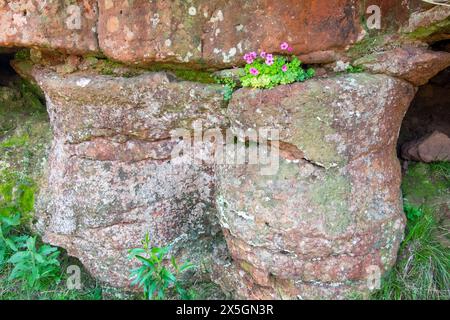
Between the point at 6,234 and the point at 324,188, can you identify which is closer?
the point at 324,188

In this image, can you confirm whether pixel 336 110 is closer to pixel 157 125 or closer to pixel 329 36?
pixel 329 36

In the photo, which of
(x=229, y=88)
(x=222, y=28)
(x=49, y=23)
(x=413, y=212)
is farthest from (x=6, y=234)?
(x=413, y=212)

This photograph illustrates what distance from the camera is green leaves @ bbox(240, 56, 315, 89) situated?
2691 millimetres

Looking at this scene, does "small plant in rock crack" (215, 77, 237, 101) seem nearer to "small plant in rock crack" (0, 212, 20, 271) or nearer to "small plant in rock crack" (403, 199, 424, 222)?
"small plant in rock crack" (403, 199, 424, 222)

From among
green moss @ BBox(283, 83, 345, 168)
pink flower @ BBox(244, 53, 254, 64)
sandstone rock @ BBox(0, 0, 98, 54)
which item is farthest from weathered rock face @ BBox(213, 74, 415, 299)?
sandstone rock @ BBox(0, 0, 98, 54)

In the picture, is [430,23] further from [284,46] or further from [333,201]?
[333,201]

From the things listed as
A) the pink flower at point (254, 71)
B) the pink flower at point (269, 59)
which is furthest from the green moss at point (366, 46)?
the pink flower at point (254, 71)

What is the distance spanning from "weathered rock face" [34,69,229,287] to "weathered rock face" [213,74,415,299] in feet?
1.65

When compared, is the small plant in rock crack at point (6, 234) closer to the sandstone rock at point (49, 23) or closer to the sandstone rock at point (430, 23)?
the sandstone rock at point (49, 23)

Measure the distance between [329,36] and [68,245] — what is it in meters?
2.60

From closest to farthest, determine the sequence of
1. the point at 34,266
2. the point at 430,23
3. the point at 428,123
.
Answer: the point at 430,23
the point at 34,266
the point at 428,123

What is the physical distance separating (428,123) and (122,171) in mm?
2924

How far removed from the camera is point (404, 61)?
2676mm

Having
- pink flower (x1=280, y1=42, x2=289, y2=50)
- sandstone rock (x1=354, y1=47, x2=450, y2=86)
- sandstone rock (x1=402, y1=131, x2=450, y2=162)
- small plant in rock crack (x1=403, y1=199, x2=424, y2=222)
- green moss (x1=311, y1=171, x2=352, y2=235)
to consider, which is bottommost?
Result: small plant in rock crack (x1=403, y1=199, x2=424, y2=222)
